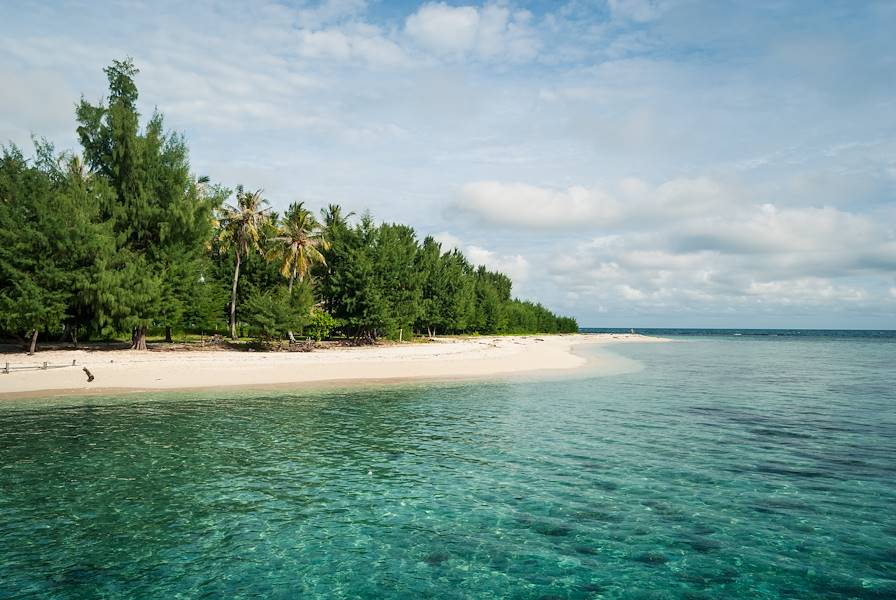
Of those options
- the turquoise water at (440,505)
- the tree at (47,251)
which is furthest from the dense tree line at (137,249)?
the turquoise water at (440,505)

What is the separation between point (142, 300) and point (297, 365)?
1299cm

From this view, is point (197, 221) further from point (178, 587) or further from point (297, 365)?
point (178, 587)

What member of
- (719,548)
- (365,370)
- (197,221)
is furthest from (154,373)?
(719,548)

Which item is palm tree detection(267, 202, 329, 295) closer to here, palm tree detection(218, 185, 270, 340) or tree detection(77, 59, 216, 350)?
palm tree detection(218, 185, 270, 340)

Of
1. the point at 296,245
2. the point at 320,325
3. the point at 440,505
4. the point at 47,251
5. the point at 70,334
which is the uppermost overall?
the point at 296,245

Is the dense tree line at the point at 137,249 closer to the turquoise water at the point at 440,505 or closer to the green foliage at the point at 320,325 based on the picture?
the green foliage at the point at 320,325

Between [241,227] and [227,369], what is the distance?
2718cm

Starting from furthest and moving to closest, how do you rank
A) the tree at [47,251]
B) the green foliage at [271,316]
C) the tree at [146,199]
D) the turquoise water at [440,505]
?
the green foliage at [271,316]
the tree at [146,199]
the tree at [47,251]
the turquoise water at [440,505]

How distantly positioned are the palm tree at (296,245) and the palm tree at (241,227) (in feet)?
8.01

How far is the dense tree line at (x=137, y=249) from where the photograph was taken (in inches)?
1539

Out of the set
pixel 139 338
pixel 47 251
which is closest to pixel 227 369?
pixel 139 338

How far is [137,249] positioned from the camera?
149 ft

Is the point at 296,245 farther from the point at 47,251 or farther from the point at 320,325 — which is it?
the point at 47,251

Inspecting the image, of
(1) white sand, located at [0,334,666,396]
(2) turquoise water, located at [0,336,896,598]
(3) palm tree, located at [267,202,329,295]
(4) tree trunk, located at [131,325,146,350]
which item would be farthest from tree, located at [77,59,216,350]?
(2) turquoise water, located at [0,336,896,598]
